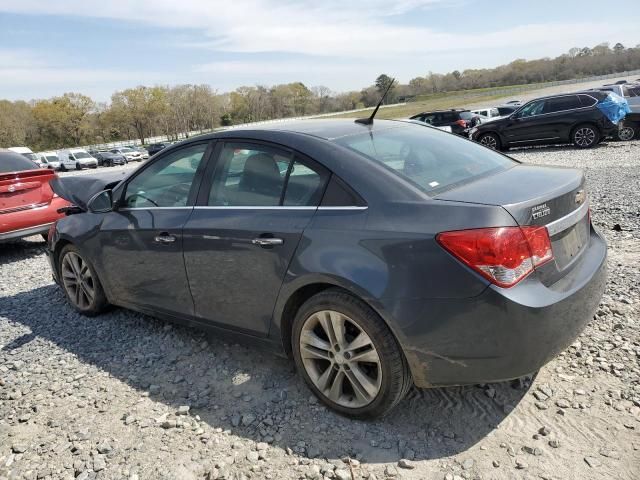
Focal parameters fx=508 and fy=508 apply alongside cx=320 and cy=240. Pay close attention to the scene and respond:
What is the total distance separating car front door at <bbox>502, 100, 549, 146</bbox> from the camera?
1540 centimetres

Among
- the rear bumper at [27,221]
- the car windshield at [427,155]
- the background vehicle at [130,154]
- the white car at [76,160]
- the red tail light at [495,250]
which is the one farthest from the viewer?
the background vehicle at [130,154]

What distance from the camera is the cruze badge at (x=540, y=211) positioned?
2.41 meters

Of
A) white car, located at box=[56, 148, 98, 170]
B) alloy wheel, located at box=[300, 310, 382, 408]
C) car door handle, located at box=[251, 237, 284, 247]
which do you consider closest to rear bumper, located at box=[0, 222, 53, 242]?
car door handle, located at box=[251, 237, 284, 247]

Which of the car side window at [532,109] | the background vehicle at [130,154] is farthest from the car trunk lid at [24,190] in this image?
the background vehicle at [130,154]

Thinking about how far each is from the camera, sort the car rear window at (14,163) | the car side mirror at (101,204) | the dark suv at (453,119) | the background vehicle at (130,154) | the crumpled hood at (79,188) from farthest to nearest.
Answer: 1. the background vehicle at (130,154)
2. the dark suv at (453,119)
3. the car rear window at (14,163)
4. the crumpled hood at (79,188)
5. the car side mirror at (101,204)

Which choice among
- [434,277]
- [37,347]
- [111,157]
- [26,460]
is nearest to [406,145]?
[434,277]

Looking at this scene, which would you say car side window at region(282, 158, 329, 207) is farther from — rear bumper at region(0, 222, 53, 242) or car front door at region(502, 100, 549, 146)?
car front door at region(502, 100, 549, 146)

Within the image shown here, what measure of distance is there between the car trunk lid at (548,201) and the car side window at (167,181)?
5.96 ft

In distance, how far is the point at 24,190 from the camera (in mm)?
7164

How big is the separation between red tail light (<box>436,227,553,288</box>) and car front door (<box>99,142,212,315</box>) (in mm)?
1896

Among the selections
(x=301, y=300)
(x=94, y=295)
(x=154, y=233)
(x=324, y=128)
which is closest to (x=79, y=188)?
(x=94, y=295)

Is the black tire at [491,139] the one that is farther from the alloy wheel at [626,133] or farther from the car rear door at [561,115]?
the alloy wheel at [626,133]

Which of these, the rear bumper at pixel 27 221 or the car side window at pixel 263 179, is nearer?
the car side window at pixel 263 179

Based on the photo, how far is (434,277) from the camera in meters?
2.35
